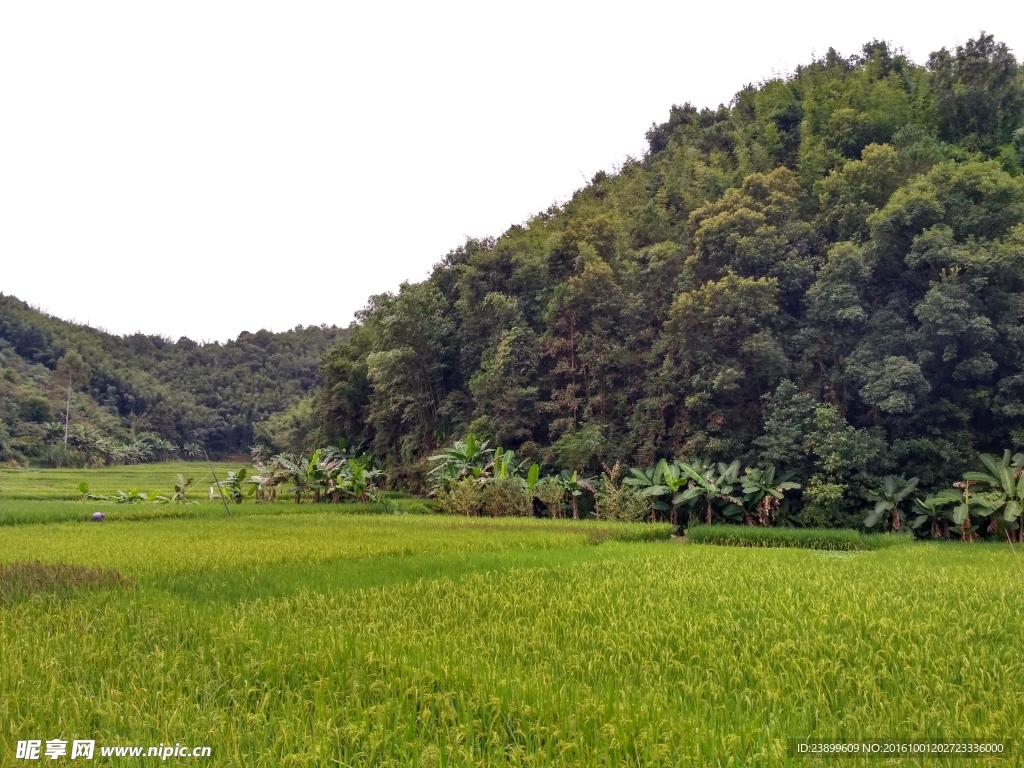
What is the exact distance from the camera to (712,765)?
2.62 meters

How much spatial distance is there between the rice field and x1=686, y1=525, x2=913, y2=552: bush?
4.82 meters

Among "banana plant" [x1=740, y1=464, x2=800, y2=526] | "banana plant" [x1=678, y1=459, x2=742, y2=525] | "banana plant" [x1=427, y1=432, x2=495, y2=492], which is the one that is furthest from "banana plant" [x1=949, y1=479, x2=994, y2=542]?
"banana plant" [x1=427, y1=432, x2=495, y2=492]

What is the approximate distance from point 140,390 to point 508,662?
6193cm

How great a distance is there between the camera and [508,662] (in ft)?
13.0

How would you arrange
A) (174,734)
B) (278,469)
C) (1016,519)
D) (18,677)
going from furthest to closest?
1. (278,469)
2. (1016,519)
3. (18,677)
4. (174,734)

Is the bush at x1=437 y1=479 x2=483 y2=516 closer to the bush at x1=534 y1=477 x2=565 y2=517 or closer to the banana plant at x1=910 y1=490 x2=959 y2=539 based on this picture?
the bush at x1=534 y1=477 x2=565 y2=517

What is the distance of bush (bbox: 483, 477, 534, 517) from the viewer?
1828 centimetres

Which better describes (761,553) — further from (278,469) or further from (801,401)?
(278,469)

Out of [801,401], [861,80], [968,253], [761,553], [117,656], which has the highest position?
[861,80]

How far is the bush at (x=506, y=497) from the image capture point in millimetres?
18281

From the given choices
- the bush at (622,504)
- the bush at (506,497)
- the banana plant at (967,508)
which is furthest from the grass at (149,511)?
the banana plant at (967,508)

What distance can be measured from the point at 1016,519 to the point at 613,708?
486 inches

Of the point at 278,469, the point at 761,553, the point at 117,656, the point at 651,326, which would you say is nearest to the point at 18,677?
the point at 117,656

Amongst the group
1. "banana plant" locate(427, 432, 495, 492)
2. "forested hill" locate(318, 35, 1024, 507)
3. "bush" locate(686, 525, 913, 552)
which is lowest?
"bush" locate(686, 525, 913, 552)
